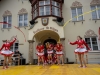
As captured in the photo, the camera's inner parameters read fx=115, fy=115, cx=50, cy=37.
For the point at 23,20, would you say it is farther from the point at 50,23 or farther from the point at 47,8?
the point at 50,23

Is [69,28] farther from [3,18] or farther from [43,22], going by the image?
[3,18]

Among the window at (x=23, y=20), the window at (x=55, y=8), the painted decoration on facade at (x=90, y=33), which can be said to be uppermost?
the window at (x=55, y=8)

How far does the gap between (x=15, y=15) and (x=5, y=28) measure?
214 centimetres

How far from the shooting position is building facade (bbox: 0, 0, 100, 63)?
40.0 ft

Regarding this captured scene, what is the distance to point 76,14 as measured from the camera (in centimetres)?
1381

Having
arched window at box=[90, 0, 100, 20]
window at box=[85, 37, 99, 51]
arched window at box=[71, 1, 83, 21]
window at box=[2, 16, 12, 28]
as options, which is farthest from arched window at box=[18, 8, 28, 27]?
arched window at box=[90, 0, 100, 20]

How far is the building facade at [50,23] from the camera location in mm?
12188

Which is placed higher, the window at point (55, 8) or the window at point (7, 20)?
the window at point (55, 8)

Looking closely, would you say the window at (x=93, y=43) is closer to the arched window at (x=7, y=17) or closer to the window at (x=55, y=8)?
the window at (x=55, y=8)

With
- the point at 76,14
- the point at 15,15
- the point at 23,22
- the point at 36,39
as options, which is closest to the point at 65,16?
the point at 76,14

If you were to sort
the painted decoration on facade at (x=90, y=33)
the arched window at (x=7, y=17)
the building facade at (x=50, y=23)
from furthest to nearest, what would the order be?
the arched window at (x=7, y=17)
the painted decoration on facade at (x=90, y=33)
the building facade at (x=50, y=23)

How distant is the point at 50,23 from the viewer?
1208 cm

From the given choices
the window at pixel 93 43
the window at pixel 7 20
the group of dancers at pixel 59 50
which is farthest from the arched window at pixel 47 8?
the window at pixel 93 43

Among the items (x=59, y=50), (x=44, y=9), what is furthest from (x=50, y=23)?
(x=59, y=50)
